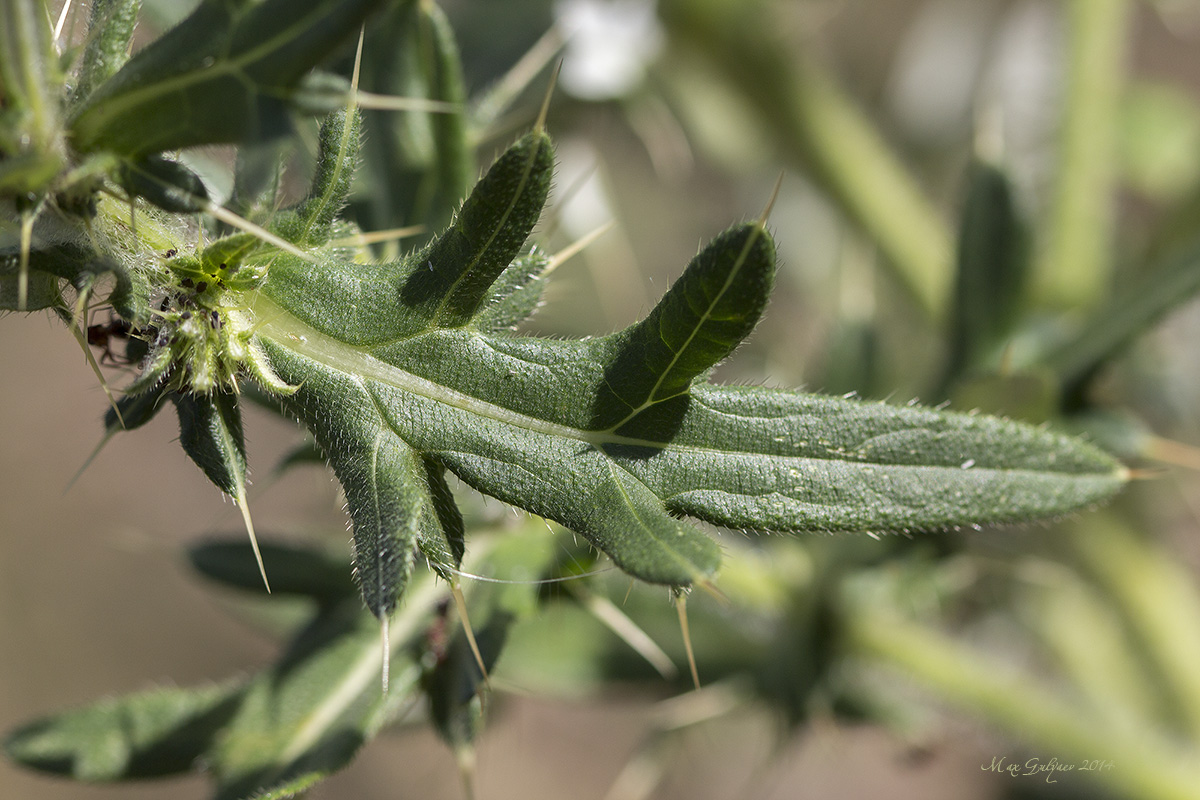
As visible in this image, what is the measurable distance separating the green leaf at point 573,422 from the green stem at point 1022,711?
1318mm

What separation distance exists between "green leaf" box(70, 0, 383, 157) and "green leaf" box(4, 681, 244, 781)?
148 centimetres

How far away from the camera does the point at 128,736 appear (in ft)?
7.04

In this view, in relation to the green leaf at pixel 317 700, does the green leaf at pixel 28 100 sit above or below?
above

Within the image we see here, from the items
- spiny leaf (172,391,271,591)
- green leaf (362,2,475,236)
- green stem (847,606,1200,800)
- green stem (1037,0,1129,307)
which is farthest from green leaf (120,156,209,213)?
green stem (1037,0,1129,307)

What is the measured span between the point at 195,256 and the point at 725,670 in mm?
1984

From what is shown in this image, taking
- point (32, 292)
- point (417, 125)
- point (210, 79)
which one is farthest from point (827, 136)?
point (32, 292)

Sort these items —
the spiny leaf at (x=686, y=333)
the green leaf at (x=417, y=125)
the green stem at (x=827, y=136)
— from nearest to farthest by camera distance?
the spiny leaf at (x=686, y=333)
the green leaf at (x=417, y=125)
the green stem at (x=827, y=136)

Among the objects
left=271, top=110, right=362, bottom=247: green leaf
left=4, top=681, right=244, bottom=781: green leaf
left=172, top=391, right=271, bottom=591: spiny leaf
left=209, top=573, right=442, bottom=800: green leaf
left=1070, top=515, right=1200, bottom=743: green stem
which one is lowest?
left=1070, top=515, right=1200, bottom=743: green stem

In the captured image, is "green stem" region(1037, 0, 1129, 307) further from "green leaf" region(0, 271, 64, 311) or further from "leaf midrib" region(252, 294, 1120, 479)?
"green leaf" region(0, 271, 64, 311)

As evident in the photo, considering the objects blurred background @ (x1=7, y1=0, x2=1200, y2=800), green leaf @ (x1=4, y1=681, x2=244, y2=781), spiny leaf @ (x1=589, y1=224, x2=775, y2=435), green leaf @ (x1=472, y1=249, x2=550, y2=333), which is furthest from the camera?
blurred background @ (x1=7, y1=0, x2=1200, y2=800)

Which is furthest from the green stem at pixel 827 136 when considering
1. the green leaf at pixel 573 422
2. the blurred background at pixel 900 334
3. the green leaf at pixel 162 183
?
the green leaf at pixel 162 183

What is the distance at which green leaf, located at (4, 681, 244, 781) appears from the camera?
207 centimetres

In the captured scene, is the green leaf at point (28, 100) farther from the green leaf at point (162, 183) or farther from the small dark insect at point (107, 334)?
the small dark insect at point (107, 334)

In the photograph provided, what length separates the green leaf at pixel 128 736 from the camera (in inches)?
81.6
